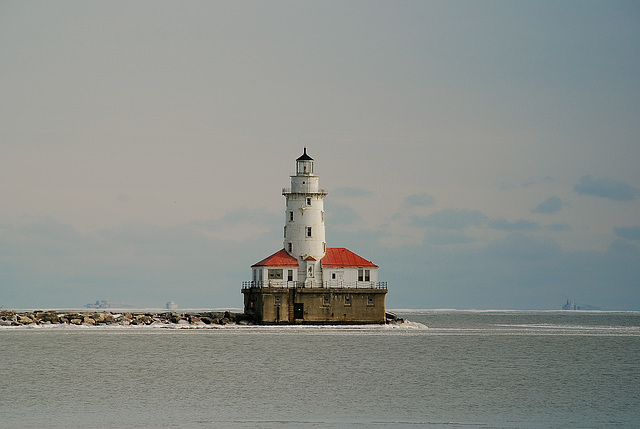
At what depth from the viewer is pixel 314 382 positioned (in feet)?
134

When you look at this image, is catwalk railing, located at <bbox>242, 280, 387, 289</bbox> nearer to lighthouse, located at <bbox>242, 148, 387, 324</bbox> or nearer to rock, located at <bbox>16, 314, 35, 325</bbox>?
lighthouse, located at <bbox>242, 148, 387, 324</bbox>

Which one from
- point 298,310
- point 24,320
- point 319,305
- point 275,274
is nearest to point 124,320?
point 24,320

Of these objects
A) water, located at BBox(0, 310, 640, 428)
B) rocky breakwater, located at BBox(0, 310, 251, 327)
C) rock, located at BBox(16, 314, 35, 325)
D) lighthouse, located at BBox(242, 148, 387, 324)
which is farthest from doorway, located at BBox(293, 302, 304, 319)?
rock, located at BBox(16, 314, 35, 325)

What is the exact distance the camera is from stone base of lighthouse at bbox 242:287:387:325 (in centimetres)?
7238

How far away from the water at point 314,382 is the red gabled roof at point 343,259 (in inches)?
279

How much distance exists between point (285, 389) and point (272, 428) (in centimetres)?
962

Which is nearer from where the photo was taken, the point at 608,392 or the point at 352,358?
the point at 608,392

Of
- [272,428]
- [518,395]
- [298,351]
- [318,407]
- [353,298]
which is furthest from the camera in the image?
[353,298]

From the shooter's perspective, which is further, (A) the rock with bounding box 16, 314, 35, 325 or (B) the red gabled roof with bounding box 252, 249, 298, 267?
(A) the rock with bounding box 16, 314, 35, 325

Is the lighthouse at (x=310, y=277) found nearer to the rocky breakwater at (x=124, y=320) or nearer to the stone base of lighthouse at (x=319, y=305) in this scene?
the stone base of lighthouse at (x=319, y=305)

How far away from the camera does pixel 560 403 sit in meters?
35.2

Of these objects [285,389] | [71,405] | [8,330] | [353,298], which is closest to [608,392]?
[285,389]

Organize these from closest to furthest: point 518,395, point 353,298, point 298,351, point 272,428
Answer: point 272,428 < point 518,395 < point 298,351 < point 353,298

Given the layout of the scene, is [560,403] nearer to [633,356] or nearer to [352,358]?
[352,358]
